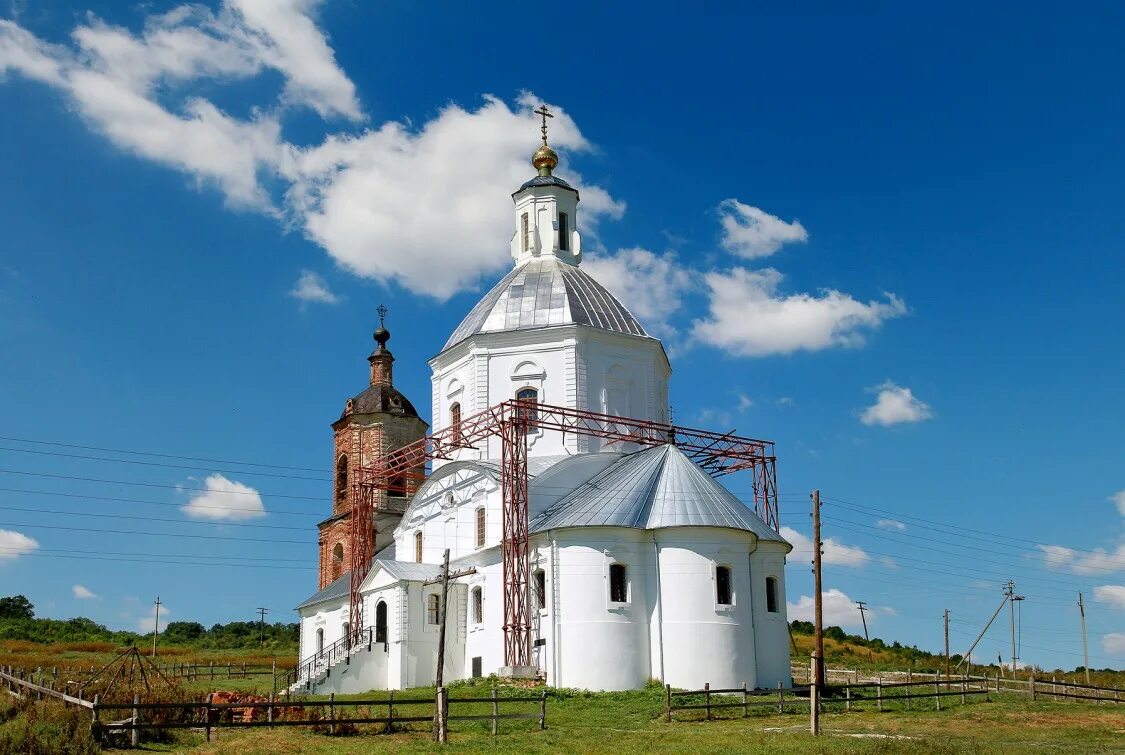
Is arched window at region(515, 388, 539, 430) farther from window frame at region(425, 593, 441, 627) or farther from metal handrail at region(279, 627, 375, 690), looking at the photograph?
metal handrail at region(279, 627, 375, 690)

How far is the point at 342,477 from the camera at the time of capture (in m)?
A: 52.6

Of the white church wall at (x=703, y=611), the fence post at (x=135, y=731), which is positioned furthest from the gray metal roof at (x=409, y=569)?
the fence post at (x=135, y=731)

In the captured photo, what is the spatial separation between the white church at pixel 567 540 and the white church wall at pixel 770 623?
5cm

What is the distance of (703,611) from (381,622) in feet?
37.9

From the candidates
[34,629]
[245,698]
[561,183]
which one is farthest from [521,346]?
[34,629]

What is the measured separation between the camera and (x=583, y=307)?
41.6 metres

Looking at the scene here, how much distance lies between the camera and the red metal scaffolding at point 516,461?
33.6 meters

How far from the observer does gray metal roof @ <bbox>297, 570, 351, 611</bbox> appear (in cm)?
4459

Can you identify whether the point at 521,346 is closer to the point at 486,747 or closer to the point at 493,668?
the point at 493,668

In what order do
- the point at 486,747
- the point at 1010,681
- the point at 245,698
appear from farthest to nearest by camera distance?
the point at 1010,681, the point at 245,698, the point at 486,747

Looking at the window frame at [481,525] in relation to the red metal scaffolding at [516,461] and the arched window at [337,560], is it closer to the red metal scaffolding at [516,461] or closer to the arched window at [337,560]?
the red metal scaffolding at [516,461]

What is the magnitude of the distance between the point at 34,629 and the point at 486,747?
58230 mm

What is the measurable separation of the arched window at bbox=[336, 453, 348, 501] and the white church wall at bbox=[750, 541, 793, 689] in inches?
908

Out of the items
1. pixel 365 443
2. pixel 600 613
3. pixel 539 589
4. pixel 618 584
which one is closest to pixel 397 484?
pixel 365 443
